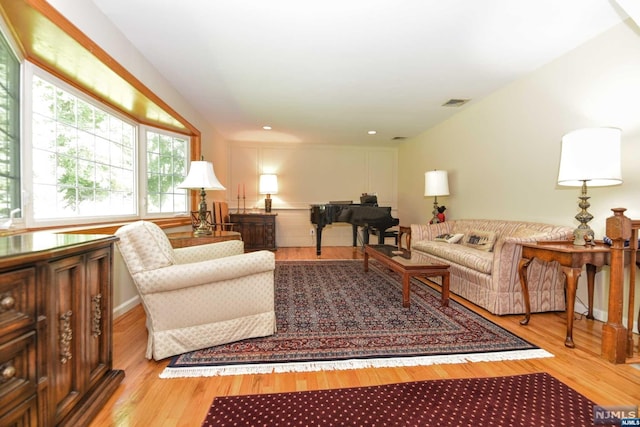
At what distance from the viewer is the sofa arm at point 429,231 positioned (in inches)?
160

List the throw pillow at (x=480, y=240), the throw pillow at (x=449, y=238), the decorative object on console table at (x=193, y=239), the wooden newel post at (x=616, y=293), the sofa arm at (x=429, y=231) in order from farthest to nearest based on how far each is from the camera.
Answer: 1. the sofa arm at (x=429, y=231)
2. the throw pillow at (x=449, y=238)
3. the throw pillow at (x=480, y=240)
4. the decorative object on console table at (x=193, y=239)
5. the wooden newel post at (x=616, y=293)

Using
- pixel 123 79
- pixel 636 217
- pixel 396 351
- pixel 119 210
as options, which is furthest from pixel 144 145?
pixel 636 217

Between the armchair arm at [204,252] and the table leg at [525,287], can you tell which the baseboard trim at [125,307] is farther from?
the table leg at [525,287]

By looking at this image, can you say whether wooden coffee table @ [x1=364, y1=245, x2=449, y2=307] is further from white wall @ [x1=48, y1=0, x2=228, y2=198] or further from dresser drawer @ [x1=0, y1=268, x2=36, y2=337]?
white wall @ [x1=48, y1=0, x2=228, y2=198]

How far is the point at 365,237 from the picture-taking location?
5910 millimetres

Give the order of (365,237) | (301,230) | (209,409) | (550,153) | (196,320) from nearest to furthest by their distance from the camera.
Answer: (209,409) → (196,320) → (550,153) → (365,237) → (301,230)

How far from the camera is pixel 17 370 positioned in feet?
3.16

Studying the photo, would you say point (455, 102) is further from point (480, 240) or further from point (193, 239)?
point (193, 239)

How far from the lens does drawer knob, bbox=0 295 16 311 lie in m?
0.91

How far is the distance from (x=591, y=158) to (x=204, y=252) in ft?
9.43

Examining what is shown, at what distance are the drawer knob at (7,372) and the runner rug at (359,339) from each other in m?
0.78

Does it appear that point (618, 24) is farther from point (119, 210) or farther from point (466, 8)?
point (119, 210)

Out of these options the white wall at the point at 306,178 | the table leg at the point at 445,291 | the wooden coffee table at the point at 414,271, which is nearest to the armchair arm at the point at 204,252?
the wooden coffee table at the point at 414,271

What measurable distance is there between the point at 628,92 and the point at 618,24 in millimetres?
522
